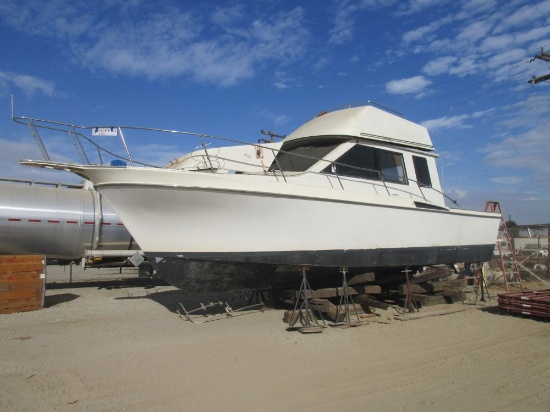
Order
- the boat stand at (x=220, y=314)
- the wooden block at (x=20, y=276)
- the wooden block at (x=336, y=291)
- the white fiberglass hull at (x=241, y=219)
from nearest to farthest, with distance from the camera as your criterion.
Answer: the white fiberglass hull at (x=241, y=219) → the wooden block at (x=336, y=291) → the boat stand at (x=220, y=314) → the wooden block at (x=20, y=276)

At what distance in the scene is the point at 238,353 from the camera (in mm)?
5031

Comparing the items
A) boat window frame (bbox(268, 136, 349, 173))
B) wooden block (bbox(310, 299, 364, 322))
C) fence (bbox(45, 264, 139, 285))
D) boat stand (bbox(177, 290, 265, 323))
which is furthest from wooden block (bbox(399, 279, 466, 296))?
fence (bbox(45, 264, 139, 285))

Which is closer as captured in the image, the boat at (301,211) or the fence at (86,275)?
the boat at (301,211)

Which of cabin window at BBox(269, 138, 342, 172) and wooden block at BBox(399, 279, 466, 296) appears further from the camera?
wooden block at BBox(399, 279, 466, 296)

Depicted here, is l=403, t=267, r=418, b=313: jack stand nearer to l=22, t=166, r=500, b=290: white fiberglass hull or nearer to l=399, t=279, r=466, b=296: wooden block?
l=399, t=279, r=466, b=296: wooden block

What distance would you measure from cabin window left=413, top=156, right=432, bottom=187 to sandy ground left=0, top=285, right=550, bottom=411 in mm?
2903

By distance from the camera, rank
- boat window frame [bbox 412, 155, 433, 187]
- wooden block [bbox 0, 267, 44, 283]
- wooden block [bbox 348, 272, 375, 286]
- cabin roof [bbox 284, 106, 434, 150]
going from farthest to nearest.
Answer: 1. boat window frame [bbox 412, 155, 433, 187]
2. wooden block [bbox 0, 267, 44, 283]
3. cabin roof [bbox 284, 106, 434, 150]
4. wooden block [bbox 348, 272, 375, 286]

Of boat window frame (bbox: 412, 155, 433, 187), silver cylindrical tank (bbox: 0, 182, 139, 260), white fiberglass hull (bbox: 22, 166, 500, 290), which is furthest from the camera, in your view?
silver cylindrical tank (bbox: 0, 182, 139, 260)

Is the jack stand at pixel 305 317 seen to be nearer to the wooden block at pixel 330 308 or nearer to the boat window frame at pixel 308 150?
the wooden block at pixel 330 308

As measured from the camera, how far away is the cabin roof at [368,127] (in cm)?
760

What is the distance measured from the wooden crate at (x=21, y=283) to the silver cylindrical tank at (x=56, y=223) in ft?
6.05

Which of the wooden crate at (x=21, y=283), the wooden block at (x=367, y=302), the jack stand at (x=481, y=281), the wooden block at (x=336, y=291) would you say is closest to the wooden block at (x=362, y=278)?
the wooden block at (x=336, y=291)

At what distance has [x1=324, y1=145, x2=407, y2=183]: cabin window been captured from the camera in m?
7.27

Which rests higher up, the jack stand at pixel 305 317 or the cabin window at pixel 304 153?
the cabin window at pixel 304 153
